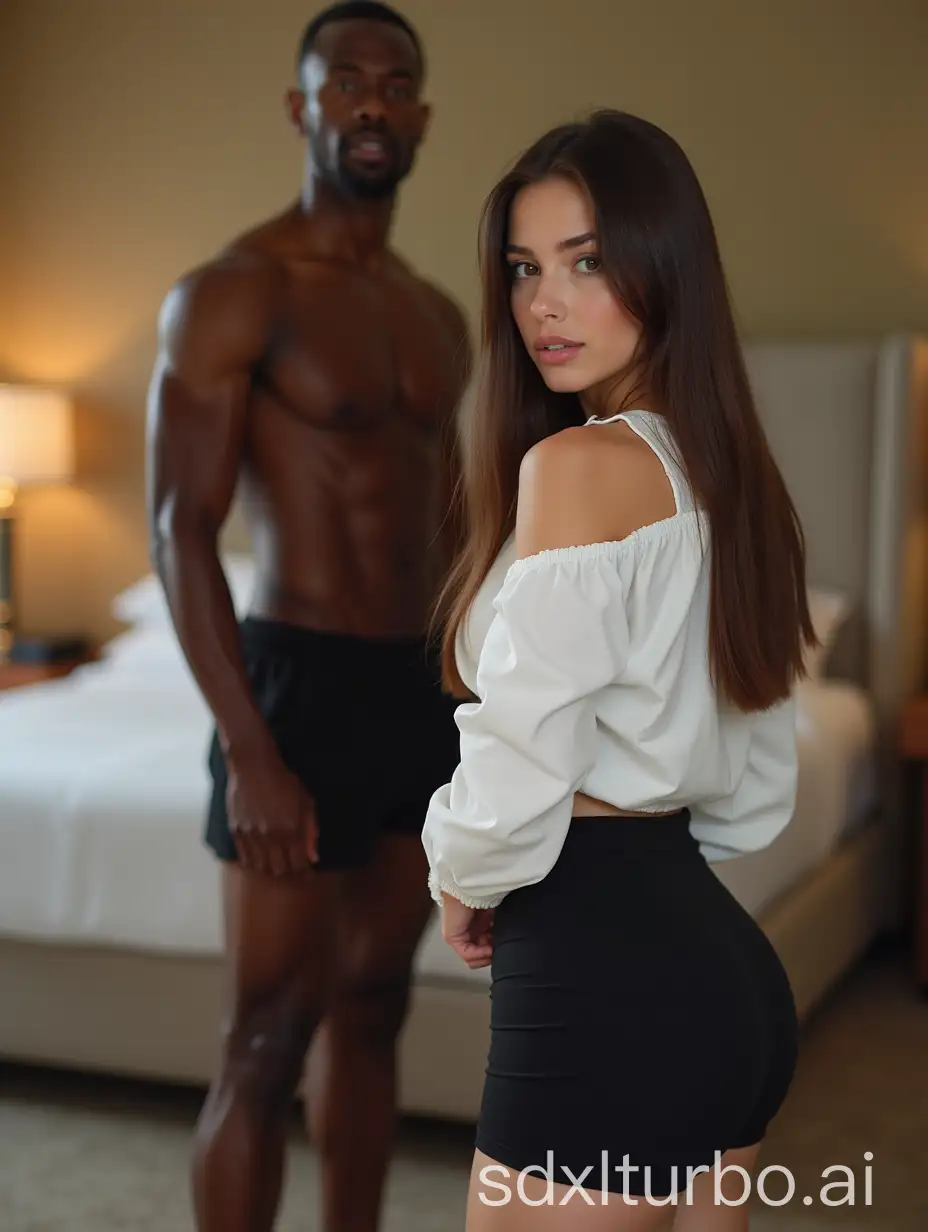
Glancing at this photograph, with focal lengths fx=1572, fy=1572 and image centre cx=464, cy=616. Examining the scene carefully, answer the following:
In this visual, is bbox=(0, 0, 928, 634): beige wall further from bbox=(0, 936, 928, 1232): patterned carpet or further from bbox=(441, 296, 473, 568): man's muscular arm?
bbox=(441, 296, 473, 568): man's muscular arm

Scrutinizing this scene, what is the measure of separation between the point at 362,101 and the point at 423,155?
2733 millimetres

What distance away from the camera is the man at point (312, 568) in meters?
1.99

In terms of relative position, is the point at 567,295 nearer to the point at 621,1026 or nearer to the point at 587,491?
the point at 587,491

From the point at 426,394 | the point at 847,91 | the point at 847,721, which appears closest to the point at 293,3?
the point at 847,91

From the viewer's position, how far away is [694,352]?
137cm

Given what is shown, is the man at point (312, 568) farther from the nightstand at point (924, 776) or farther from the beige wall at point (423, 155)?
the beige wall at point (423, 155)

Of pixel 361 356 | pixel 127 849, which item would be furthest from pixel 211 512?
pixel 127 849

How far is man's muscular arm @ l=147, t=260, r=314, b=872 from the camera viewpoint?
198 centimetres

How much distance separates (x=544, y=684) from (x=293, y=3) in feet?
13.4

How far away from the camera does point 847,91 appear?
4.23 meters

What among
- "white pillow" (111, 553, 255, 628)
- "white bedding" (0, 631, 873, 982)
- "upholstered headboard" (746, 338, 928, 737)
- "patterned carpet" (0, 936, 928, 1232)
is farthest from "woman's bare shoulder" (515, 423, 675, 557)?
"white pillow" (111, 553, 255, 628)

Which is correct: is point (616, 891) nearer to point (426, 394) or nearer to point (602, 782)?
point (602, 782)

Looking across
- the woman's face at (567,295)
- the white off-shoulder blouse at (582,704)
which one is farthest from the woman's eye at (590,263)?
the white off-shoulder blouse at (582,704)

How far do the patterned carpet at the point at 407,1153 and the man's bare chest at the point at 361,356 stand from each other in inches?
53.4
